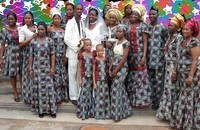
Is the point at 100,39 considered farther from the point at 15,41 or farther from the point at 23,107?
the point at 23,107

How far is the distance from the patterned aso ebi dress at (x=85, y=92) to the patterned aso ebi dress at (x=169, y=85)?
1165 mm

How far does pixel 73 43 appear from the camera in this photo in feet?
19.3

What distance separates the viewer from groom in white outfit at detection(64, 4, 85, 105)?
5.88 meters

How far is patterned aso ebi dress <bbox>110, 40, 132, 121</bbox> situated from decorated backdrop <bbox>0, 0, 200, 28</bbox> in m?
1.58

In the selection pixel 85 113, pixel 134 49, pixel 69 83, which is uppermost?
pixel 134 49

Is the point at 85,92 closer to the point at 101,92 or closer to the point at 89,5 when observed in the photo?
the point at 101,92

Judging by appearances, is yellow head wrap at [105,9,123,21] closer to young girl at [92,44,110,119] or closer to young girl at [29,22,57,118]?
young girl at [92,44,110,119]

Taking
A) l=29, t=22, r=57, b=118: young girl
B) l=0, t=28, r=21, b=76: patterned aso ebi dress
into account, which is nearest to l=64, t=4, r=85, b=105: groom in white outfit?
l=29, t=22, r=57, b=118: young girl

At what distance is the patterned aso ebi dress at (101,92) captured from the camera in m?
5.71

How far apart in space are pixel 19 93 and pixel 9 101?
0.30 m

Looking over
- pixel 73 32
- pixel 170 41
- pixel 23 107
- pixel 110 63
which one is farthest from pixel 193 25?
pixel 23 107

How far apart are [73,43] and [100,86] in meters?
0.86

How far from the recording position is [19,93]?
21.6 feet

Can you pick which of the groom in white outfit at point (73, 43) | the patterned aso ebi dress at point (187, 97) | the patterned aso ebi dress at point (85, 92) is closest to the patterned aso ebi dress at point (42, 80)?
the groom in white outfit at point (73, 43)
